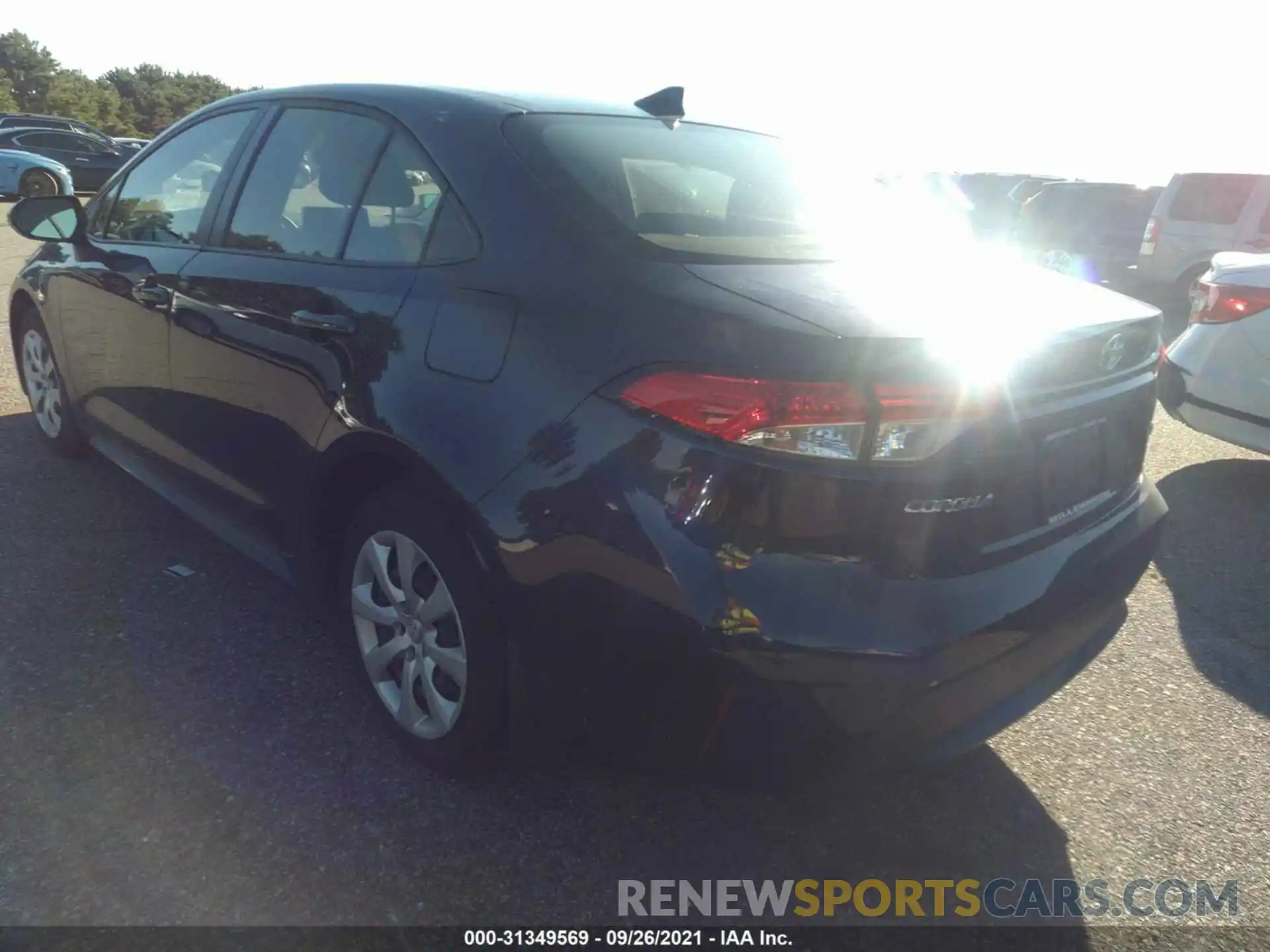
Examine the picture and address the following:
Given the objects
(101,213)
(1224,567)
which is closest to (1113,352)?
(1224,567)

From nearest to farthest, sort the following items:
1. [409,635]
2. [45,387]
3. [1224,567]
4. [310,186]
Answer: [409,635] < [310,186] < [1224,567] < [45,387]

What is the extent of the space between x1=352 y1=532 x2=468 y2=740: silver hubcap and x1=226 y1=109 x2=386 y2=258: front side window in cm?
86

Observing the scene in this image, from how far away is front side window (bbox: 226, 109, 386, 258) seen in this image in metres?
2.78

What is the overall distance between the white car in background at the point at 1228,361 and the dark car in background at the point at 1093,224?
394 inches

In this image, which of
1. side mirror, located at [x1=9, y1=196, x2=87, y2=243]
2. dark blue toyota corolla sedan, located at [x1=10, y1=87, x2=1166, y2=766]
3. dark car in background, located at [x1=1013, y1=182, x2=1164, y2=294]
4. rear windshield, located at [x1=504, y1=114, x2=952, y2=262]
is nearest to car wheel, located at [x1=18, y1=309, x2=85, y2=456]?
side mirror, located at [x1=9, y1=196, x2=87, y2=243]

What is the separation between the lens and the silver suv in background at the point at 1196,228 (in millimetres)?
11461

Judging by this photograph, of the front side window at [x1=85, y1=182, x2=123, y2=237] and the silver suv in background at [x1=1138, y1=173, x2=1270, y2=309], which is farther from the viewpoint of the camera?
the silver suv in background at [x1=1138, y1=173, x2=1270, y2=309]

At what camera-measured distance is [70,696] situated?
2861 millimetres

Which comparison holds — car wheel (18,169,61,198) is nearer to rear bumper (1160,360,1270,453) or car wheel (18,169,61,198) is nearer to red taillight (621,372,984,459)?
rear bumper (1160,360,1270,453)

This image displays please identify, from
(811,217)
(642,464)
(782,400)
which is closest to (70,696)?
(642,464)

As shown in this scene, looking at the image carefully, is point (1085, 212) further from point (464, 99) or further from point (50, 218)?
point (464, 99)

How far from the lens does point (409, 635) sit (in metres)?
2.55

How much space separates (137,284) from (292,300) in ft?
3.73

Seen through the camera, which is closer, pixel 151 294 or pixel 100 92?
pixel 151 294
